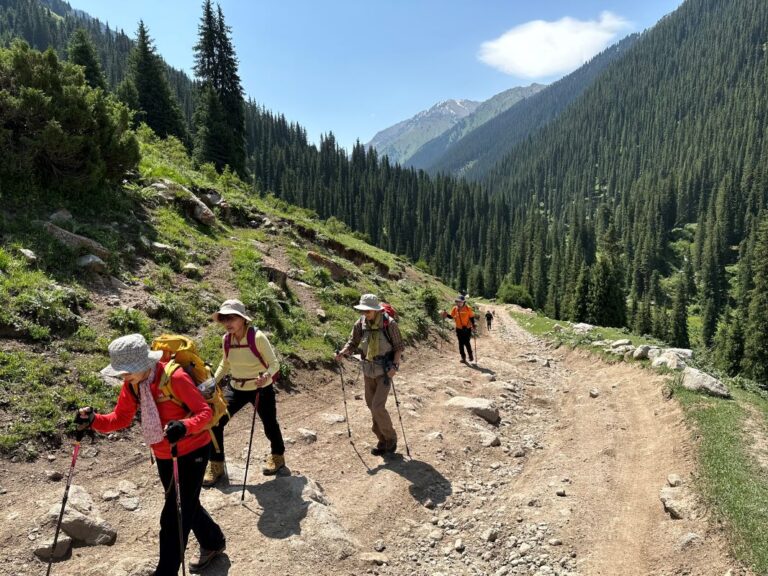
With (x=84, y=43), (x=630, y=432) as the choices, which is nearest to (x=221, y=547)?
(x=630, y=432)

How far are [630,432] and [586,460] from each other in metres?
1.93

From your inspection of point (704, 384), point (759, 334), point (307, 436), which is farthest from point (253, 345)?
point (759, 334)

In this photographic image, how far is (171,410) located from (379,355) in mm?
4407

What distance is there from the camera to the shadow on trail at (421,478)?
7826 millimetres

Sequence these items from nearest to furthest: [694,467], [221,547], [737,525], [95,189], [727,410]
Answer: [221,547] < [737,525] < [694,467] < [727,410] < [95,189]

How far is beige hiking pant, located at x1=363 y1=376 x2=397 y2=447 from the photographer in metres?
8.61

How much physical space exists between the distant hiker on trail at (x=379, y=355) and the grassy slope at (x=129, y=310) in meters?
3.83

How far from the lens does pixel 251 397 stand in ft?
24.8

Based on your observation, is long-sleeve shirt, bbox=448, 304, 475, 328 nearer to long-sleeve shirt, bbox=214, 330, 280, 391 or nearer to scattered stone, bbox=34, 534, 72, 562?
long-sleeve shirt, bbox=214, 330, 280, 391

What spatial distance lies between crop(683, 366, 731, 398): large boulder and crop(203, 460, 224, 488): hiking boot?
10810mm

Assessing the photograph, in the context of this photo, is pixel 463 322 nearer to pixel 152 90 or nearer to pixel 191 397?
pixel 191 397

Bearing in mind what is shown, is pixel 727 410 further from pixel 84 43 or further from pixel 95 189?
pixel 84 43

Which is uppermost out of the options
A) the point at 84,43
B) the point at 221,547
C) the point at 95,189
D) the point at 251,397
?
the point at 84,43

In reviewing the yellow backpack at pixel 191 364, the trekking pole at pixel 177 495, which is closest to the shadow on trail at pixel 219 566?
the trekking pole at pixel 177 495
